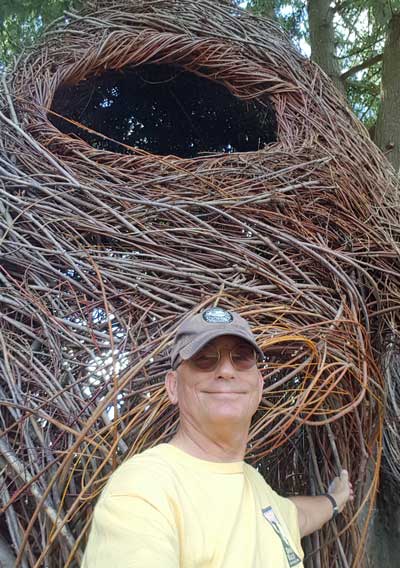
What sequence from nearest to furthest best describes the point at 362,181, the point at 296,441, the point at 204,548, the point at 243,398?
1. the point at 204,548
2. the point at 243,398
3. the point at 296,441
4. the point at 362,181

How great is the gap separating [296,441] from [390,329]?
354 millimetres

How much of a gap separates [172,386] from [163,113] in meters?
1.82

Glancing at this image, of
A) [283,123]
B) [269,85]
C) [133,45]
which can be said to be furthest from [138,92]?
[283,123]

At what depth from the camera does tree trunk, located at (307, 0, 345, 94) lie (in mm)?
2568

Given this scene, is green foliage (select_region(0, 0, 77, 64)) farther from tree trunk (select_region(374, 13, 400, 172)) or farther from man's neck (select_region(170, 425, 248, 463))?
man's neck (select_region(170, 425, 248, 463))

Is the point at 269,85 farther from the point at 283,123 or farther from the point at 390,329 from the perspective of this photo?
the point at 390,329

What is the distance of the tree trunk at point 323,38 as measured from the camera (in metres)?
2.57

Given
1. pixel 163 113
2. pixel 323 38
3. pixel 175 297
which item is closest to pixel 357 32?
pixel 323 38

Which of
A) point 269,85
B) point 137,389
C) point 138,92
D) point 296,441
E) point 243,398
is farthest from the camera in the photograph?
point 138,92

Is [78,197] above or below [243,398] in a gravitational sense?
above

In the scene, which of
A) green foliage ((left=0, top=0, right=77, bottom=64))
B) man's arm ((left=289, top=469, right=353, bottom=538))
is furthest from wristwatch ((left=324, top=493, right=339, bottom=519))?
green foliage ((left=0, top=0, right=77, bottom=64))

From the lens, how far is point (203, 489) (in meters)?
0.87

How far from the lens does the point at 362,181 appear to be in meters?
1.69

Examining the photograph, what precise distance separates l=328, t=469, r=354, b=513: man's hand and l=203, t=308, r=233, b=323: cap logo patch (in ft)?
1.49
